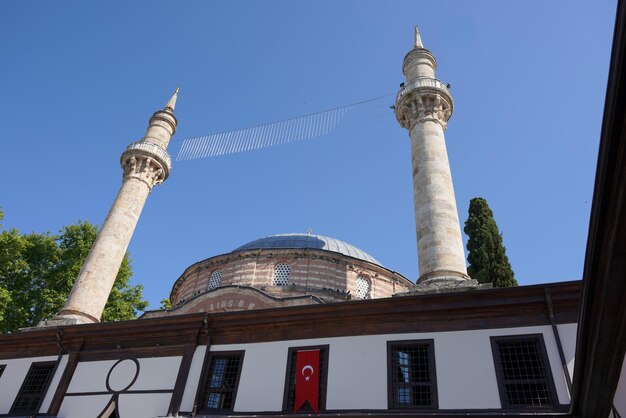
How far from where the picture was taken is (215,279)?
84.6 feet

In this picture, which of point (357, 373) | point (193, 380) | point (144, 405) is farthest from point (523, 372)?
point (144, 405)

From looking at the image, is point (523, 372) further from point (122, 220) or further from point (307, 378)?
point (122, 220)

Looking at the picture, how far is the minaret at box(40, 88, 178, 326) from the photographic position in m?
16.2

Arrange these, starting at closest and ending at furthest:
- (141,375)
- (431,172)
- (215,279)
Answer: (141,375), (431,172), (215,279)

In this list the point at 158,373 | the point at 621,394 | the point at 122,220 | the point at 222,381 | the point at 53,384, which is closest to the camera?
the point at 621,394

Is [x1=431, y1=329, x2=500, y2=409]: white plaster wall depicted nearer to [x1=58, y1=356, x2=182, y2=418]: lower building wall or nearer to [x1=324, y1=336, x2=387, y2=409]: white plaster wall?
[x1=324, y1=336, x2=387, y2=409]: white plaster wall

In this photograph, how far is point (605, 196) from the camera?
13.5 ft

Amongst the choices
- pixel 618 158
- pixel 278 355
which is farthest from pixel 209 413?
pixel 618 158

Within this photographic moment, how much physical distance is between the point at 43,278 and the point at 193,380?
16.4 metres

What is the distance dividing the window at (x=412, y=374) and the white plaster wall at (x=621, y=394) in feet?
12.2

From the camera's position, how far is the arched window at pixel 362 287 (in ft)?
81.8

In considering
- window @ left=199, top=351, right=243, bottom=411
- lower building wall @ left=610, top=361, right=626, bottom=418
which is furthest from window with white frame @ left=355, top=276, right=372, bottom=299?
lower building wall @ left=610, top=361, right=626, bottom=418

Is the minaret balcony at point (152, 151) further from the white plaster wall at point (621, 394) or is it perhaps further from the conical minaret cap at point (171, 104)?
the white plaster wall at point (621, 394)

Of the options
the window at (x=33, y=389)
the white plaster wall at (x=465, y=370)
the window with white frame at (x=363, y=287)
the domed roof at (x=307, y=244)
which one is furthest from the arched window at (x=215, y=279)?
the white plaster wall at (x=465, y=370)
